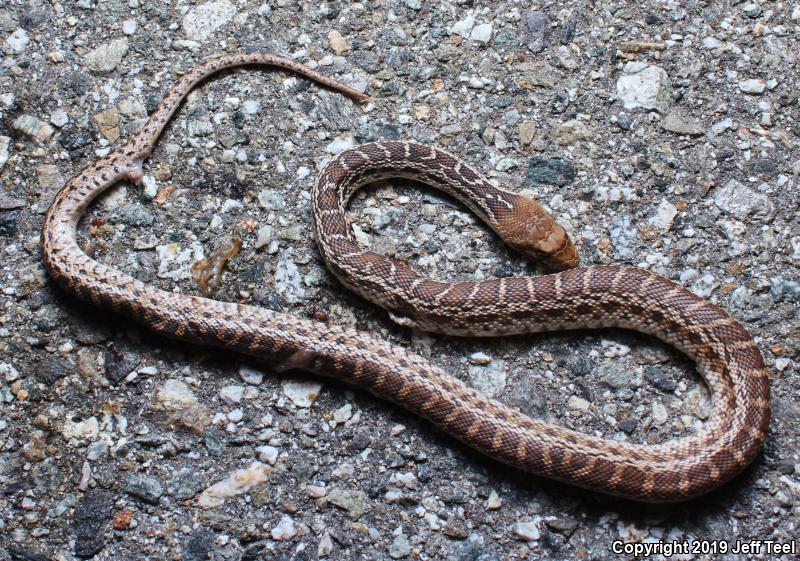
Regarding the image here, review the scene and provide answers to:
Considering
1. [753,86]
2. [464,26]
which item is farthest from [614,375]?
[464,26]

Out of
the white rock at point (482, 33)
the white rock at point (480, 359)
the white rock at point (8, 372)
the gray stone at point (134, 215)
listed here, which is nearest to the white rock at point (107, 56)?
the gray stone at point (134, 215)

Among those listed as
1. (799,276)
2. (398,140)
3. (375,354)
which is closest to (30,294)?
(375,354)

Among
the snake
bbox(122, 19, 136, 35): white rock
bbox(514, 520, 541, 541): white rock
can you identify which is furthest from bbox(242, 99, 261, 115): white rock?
bbox(514, 520, 541, 541): white rock

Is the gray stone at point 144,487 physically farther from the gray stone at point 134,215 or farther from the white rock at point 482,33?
the white rock at point 482,33

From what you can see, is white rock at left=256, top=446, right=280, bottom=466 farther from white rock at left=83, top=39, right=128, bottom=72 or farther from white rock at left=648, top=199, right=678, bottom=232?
white rock at left=83, top=39, right=128, bottom=72

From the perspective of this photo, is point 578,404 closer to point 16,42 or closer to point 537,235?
point 537,235
